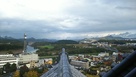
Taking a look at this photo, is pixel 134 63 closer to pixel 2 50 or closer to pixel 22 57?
pixel 22 57

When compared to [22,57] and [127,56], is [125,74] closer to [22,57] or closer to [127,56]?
[127,56]

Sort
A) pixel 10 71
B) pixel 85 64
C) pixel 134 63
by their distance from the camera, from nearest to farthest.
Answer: pixel 134 63, pixel 10 71, pixel 85 64

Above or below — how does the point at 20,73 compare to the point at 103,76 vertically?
below

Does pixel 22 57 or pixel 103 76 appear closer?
pixel 103 76

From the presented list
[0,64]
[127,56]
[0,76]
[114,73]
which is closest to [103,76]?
[114,73]

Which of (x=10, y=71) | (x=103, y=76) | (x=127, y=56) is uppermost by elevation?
(x=127, y=56)

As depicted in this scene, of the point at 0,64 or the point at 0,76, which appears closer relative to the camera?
the point at 0,76

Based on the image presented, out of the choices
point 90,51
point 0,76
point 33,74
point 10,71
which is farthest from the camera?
point 90,51

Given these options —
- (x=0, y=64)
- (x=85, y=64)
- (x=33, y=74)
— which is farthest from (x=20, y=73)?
(x=0, y=64)

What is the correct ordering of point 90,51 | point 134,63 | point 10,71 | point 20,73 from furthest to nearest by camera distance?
point 90,51 < point 10,71 < point 20,73 < point 134,63
